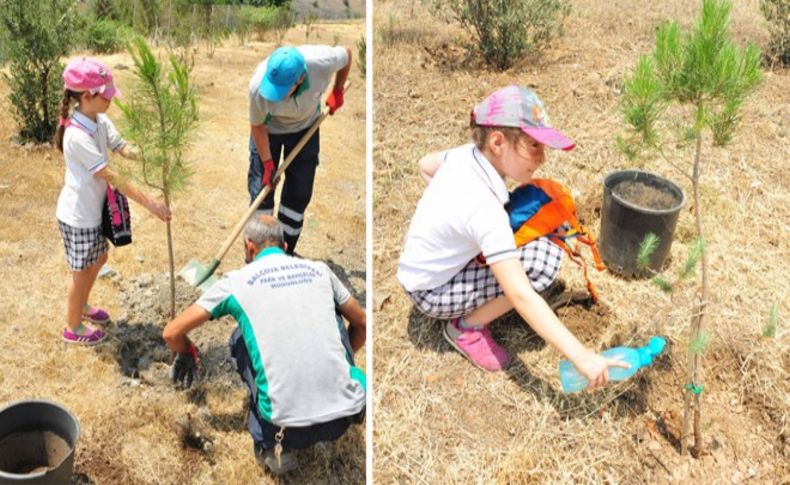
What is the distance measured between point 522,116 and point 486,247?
52 centimetres

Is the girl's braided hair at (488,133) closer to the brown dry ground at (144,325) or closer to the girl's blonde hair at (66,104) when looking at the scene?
the brown dry ground at (144,325)

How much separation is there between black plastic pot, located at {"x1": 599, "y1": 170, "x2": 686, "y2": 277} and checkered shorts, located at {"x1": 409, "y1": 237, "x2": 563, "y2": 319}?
28.7 inches

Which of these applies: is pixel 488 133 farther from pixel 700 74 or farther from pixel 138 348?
pixel 138 348

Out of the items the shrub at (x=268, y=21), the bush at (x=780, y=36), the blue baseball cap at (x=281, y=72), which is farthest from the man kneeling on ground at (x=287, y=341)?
the shrub at (x=268, y=21)

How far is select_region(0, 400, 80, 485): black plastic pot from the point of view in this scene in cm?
267

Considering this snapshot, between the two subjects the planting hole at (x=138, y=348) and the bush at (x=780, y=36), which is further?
the bush at (x=780, y=36)

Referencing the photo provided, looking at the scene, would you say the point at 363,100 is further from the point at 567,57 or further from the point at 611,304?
the point at 611,304

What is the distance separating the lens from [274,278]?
2498 mm

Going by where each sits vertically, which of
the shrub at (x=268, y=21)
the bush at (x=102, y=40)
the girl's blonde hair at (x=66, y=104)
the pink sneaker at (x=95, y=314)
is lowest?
the shrub at (x=268, y=21)

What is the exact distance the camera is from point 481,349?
304 cm

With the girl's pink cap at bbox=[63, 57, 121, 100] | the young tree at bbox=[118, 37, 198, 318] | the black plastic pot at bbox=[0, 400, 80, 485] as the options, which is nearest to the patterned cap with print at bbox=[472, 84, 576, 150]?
the young tree at bbox=[118, 37, 198, 318]

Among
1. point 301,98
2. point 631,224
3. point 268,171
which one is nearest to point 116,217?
point 268,171

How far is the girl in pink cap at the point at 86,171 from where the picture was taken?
119 inches

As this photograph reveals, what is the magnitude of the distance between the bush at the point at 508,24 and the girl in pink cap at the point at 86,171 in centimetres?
389
